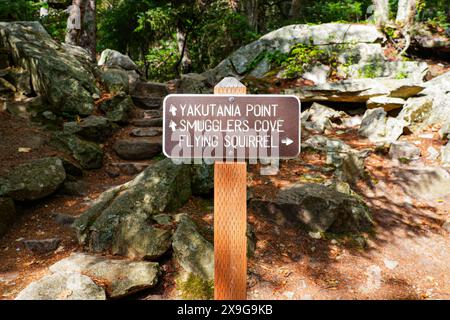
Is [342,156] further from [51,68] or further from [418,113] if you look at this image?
[51,68]

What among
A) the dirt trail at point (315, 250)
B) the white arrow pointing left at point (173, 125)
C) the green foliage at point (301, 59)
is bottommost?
the dirt trail at point (315, 250)

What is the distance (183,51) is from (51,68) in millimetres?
6600

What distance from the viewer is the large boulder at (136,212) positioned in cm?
369

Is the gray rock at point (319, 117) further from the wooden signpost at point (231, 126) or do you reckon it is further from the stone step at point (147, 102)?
the wooden signpost at point (231, 126)

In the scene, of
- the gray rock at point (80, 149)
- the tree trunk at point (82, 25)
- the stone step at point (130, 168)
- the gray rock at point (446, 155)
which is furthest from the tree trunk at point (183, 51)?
the gray rock at point (446, 155)

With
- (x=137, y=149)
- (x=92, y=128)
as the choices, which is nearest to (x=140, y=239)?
(x=137, y=149)

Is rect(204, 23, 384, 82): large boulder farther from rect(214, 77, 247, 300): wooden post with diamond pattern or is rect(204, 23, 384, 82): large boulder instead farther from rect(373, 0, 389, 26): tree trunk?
rect(214, 77, 247, 300): wooden post with diamond pattern

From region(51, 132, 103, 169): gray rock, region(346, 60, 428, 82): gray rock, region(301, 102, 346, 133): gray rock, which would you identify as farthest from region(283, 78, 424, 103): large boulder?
region(51, 132, 103, 169): gray rock

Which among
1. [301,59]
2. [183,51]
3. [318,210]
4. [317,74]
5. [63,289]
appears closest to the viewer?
[63,289]

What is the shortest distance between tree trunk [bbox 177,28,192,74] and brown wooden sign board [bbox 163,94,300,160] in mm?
11311

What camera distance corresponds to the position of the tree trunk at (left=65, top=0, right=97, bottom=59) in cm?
901

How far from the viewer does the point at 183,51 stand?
12.8 meters

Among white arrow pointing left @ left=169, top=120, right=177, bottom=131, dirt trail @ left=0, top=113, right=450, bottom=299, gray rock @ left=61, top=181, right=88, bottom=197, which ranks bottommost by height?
dirt trail @ left=0, top=113, right=450, bottom=299

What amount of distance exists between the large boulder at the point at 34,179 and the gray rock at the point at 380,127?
6927 millimetres
